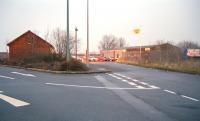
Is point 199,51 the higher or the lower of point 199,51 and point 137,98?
the higher

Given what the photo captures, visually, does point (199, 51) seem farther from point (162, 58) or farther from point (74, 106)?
point (74, 106)

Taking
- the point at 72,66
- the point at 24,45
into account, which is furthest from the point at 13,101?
the point at 24,45

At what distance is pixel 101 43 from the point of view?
437ft

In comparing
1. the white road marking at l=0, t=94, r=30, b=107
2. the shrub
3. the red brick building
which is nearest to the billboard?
the shrub

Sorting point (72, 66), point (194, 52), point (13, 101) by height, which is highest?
point (194, 52)

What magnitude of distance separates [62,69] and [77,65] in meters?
1.31

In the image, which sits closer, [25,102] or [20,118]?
[20,118]

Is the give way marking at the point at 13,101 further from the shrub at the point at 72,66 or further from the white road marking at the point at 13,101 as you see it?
the shrub at the point at 72,66

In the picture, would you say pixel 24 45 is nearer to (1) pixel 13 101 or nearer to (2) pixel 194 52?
(2) pixel 194 52

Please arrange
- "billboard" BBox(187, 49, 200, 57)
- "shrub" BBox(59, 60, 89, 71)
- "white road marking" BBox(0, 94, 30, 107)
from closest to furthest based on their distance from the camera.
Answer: "white road marking" BBox(0, 94, 30, 107) → "shrub" BBox(59, 60, 89, 71) → "billboard" BBox(187, 49, 200, 57)

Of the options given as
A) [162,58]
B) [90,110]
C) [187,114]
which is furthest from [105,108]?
[162,58]

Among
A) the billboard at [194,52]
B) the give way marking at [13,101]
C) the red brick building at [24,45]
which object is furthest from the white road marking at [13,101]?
the red brick building at [24,45]

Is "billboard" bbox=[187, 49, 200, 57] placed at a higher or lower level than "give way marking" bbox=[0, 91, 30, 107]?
higher

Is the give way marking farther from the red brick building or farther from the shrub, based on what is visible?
the red brick building
